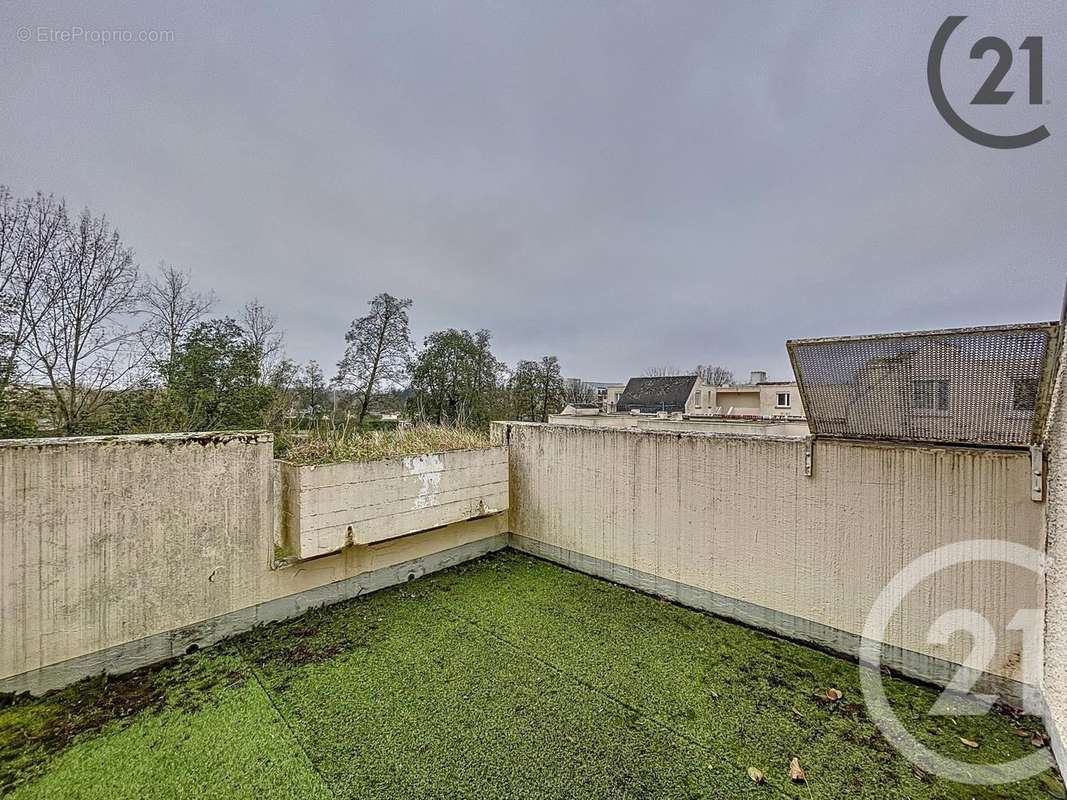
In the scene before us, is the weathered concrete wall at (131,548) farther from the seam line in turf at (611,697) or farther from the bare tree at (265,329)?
the bare tree at (265,329)

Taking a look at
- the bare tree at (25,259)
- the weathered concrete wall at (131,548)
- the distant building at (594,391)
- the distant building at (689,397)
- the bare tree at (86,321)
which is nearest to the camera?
the weathered concrete wall at (131,548)

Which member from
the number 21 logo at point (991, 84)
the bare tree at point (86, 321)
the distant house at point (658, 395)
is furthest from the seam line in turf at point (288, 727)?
the distant house at point (658, 395)

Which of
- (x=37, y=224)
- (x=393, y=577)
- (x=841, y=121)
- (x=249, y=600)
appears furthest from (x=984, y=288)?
(x=37, y=224)

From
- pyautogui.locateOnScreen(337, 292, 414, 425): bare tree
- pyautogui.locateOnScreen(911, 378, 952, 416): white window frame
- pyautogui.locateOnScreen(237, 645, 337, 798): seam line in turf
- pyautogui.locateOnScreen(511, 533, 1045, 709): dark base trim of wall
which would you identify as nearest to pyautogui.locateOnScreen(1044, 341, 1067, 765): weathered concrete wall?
pyautogui.locateOnScreen(511, 533, 1045, 709): dark base trim of wall

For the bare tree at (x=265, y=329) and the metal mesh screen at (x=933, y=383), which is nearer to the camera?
the metal mesh screen at (x=933, y=383)

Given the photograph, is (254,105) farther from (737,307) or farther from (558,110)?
(737,307)

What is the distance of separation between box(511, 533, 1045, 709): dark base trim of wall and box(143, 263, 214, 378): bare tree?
7239 mm

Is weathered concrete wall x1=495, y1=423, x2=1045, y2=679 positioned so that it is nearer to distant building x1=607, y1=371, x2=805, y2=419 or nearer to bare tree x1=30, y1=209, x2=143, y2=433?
bare tree x1=30, y1=209, x2=143, y2=433

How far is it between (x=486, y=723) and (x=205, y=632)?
2.37m

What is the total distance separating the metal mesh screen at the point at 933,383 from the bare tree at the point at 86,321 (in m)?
8.40

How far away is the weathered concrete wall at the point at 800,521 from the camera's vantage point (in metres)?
2.46

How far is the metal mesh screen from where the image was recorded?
7.00ft

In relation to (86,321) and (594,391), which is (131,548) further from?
(594,391)

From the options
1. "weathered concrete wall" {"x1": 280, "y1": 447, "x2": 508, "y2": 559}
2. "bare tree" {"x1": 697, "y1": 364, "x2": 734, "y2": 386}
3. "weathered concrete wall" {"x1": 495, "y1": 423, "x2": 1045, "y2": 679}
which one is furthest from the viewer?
"bare tree" {"x1": 697, "y1": 364, "x2": 734, "y2": 386}
